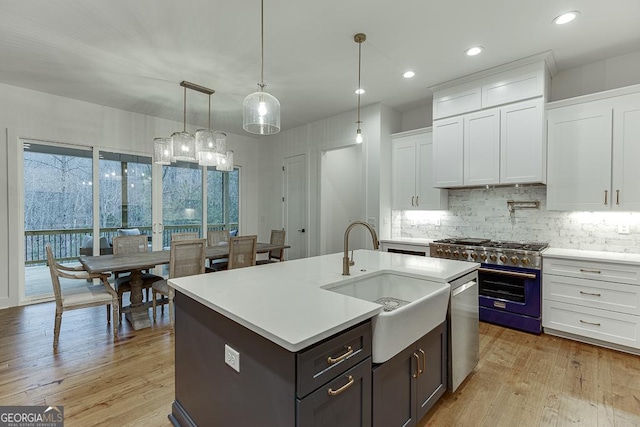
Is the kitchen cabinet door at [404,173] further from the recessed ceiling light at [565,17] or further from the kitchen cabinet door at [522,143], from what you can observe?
the recessed ceiling light at [565,17]

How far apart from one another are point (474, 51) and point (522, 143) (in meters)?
1.11

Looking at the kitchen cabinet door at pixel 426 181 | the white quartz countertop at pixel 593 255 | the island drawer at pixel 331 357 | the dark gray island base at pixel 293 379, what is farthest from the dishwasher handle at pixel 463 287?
the kitchen cabinet door at pixel 426 181

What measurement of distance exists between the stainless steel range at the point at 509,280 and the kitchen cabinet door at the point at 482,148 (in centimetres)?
80

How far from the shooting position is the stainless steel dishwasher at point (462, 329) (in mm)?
1916

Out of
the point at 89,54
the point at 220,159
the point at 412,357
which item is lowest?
the point at 412,357

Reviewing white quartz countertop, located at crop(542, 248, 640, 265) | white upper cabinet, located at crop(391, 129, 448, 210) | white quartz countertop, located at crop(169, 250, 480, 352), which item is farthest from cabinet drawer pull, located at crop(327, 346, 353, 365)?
white upper cabinet, located at crop(391, 129, 448, 210)

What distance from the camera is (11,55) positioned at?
3035 millimetres

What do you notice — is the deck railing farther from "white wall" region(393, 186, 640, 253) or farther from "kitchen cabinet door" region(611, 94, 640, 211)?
"kitchen cabinet door" region(611, 94, 640, 211)

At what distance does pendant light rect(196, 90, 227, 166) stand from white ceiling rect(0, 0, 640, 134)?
0.71 meters

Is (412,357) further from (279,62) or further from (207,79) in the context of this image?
(207,79)

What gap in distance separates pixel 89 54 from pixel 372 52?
2842mm

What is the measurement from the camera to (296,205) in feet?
18.9

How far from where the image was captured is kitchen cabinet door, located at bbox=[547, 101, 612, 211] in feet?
9.62

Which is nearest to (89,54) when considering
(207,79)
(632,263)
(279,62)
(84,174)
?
(207,79)
